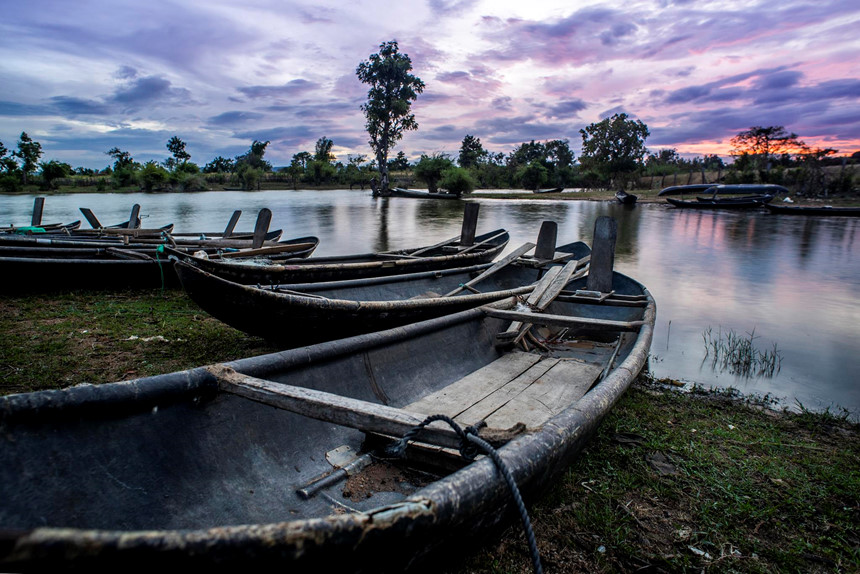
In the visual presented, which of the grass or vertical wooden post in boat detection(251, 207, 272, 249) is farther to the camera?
vertical wooden post in boat detection(251, 207, 272, 249)

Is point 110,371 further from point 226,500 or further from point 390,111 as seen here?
point 390,111

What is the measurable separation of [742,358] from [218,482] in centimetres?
592

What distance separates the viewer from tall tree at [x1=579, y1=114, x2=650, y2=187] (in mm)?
56594

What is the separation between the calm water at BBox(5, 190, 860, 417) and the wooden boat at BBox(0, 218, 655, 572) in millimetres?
3419

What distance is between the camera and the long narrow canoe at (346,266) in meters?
5.46

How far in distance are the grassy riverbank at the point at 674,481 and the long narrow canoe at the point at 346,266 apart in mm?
877

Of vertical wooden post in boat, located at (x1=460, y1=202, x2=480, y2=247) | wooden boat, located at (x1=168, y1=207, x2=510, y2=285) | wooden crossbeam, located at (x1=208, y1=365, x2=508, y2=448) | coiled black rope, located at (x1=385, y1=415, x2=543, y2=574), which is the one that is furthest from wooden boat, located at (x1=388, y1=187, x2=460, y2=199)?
coiled black rope, located at (x1=385, y1=415, x2=543, y2=574)

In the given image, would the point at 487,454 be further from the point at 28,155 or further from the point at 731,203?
the point at 28,155

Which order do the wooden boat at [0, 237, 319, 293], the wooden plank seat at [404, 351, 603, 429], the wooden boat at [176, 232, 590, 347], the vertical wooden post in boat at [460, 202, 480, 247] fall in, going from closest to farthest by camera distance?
1. the wooden plank seat at [404, 351, 603, 429]
2. the wooden boat at [176, 232, 590, 347]
3. the wooden boat at [0, 237, 319, 293]
4. the vertical wooden post in boat at [460, 202, 480, 247]

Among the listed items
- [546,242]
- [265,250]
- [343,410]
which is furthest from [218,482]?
[546,242]

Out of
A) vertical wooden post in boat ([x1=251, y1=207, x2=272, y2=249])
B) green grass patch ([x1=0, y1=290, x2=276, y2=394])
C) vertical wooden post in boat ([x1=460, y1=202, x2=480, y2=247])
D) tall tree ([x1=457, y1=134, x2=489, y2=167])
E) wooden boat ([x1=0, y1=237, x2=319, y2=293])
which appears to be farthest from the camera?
tall tree ([x1=457, y1=134, x2=489, y2=167])

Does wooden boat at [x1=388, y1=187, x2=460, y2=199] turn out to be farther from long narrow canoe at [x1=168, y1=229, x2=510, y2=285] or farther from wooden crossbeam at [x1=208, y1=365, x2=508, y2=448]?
wooden crossbeam at [x1=208, y1=365, x2=508, y2=448]

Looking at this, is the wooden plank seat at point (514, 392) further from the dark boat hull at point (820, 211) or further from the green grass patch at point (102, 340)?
the dark boat hull at point (820, 211)

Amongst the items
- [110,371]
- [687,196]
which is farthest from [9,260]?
[687,196]
